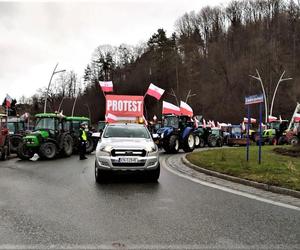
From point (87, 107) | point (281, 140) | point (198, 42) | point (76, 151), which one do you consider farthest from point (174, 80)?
point (76, 151)

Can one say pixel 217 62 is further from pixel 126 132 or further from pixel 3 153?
pixel 126 132

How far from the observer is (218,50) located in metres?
88.2

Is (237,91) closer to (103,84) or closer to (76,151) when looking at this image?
(103,84)

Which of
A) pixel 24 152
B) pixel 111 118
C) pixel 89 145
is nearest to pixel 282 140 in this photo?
pixel 111 118

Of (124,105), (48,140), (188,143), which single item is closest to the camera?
(48,140)

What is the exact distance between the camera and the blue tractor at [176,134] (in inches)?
966

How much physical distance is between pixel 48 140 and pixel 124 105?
8.03m

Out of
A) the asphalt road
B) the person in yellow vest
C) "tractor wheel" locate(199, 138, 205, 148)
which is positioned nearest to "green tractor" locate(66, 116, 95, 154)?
the person in yellow vest

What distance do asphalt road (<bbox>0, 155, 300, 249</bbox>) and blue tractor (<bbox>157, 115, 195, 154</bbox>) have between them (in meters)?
13.6

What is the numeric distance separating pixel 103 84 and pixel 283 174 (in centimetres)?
2220

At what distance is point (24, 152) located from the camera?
2025 centimetres

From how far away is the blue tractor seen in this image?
24.5 metres

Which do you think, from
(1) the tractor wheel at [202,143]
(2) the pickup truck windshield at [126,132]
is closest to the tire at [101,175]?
(2) the pickup truck windshield at [126,132]

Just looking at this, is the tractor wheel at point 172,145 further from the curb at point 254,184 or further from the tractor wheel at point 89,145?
the curb at point 254,184
